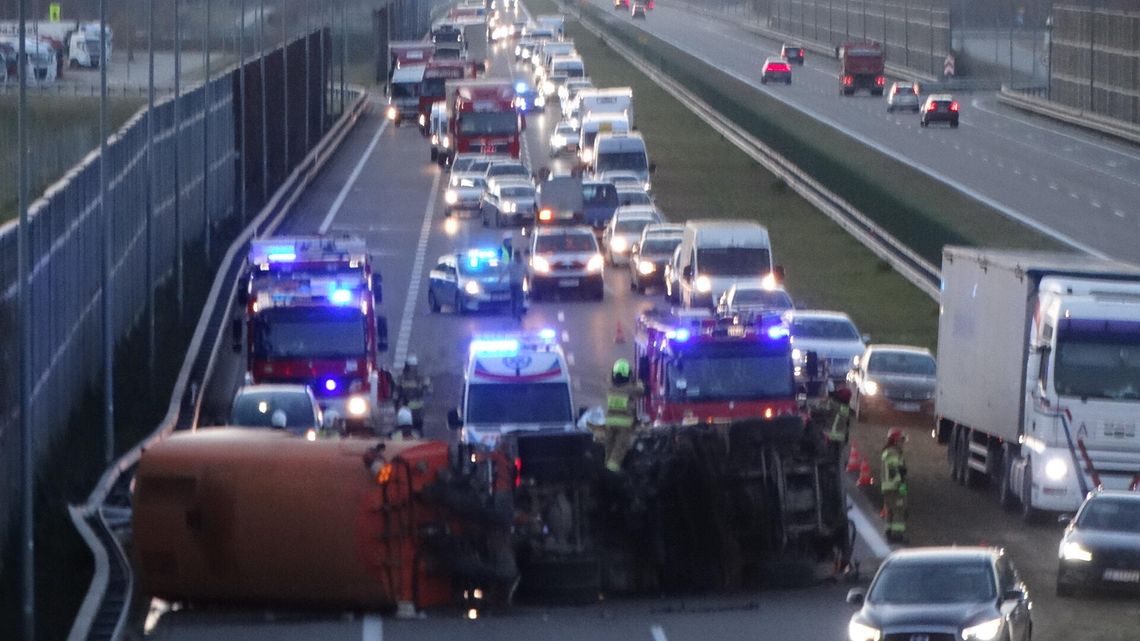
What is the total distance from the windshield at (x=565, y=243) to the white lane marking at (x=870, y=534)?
20961 mm

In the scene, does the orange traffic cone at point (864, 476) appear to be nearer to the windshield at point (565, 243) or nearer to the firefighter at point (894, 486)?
the firefighter at point (894, 486)

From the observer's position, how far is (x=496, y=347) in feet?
89.6

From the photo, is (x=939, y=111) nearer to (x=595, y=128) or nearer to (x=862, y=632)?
(x=595, y=128)

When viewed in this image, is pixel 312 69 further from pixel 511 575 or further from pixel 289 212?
pixel 511 575

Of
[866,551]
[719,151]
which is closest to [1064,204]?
[719,151]

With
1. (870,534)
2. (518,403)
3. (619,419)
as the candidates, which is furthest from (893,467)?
(518,403)

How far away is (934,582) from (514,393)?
424 inches

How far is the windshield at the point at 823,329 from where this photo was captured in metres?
36.0

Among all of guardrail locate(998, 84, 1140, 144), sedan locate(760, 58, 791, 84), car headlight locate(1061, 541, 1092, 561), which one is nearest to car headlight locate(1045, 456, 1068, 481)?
car headlight locate(1061, 541, 1092, 561)

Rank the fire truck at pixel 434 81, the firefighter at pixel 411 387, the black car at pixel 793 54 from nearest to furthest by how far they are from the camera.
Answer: the firefighter at pixel 411 387, the fire truck at pixel 434 81, the black car at pixel 793 54

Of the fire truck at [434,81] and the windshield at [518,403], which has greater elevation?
the fire truck at [434,81]

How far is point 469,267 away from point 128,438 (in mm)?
14169

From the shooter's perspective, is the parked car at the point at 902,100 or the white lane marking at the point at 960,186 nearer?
the white lane marking at the point at 960,186

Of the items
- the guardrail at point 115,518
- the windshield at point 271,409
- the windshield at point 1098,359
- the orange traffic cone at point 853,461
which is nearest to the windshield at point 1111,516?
the windshield at point 1098,359
